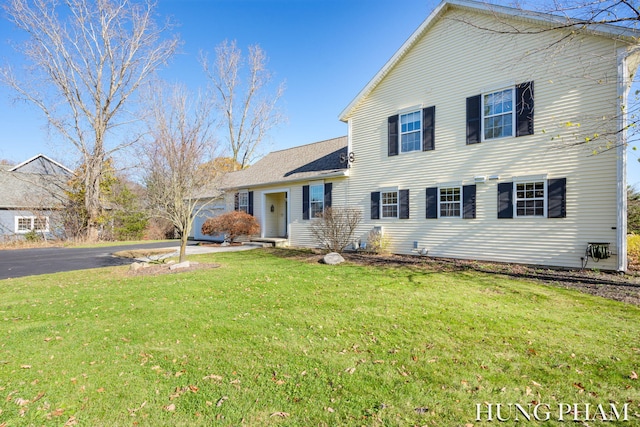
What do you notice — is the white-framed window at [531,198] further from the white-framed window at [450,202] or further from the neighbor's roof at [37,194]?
the neighbor's roof at [37,194]

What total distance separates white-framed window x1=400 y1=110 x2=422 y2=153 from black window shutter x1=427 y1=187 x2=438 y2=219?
1.69 m

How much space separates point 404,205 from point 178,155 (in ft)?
26.3

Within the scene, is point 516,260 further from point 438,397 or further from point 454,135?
point 438,397

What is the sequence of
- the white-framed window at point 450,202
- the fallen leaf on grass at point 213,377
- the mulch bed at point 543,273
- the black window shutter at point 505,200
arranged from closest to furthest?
the fallen leaf on grass at point 213,377 → the mulch bed at point 543,273 → the black window shutter at point 505,200 → the white-framed window at point 450,202

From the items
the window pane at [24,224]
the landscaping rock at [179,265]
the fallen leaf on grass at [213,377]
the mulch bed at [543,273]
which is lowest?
the fallen leaf on grass at [213,377]

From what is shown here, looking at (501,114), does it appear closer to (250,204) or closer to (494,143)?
(494,143)

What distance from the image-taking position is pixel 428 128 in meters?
11.3

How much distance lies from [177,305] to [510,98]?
425 inches

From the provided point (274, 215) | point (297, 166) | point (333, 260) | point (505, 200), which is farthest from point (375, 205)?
point (274, 215)

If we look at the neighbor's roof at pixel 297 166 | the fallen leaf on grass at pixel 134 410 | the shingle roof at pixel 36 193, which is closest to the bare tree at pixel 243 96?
the neighbor's roof at pixel 297 166

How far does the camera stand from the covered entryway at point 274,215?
17172mm

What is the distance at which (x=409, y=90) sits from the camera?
1195 cm

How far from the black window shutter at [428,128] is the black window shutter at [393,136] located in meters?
1.11

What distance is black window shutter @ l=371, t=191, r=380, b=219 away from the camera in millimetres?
12573
